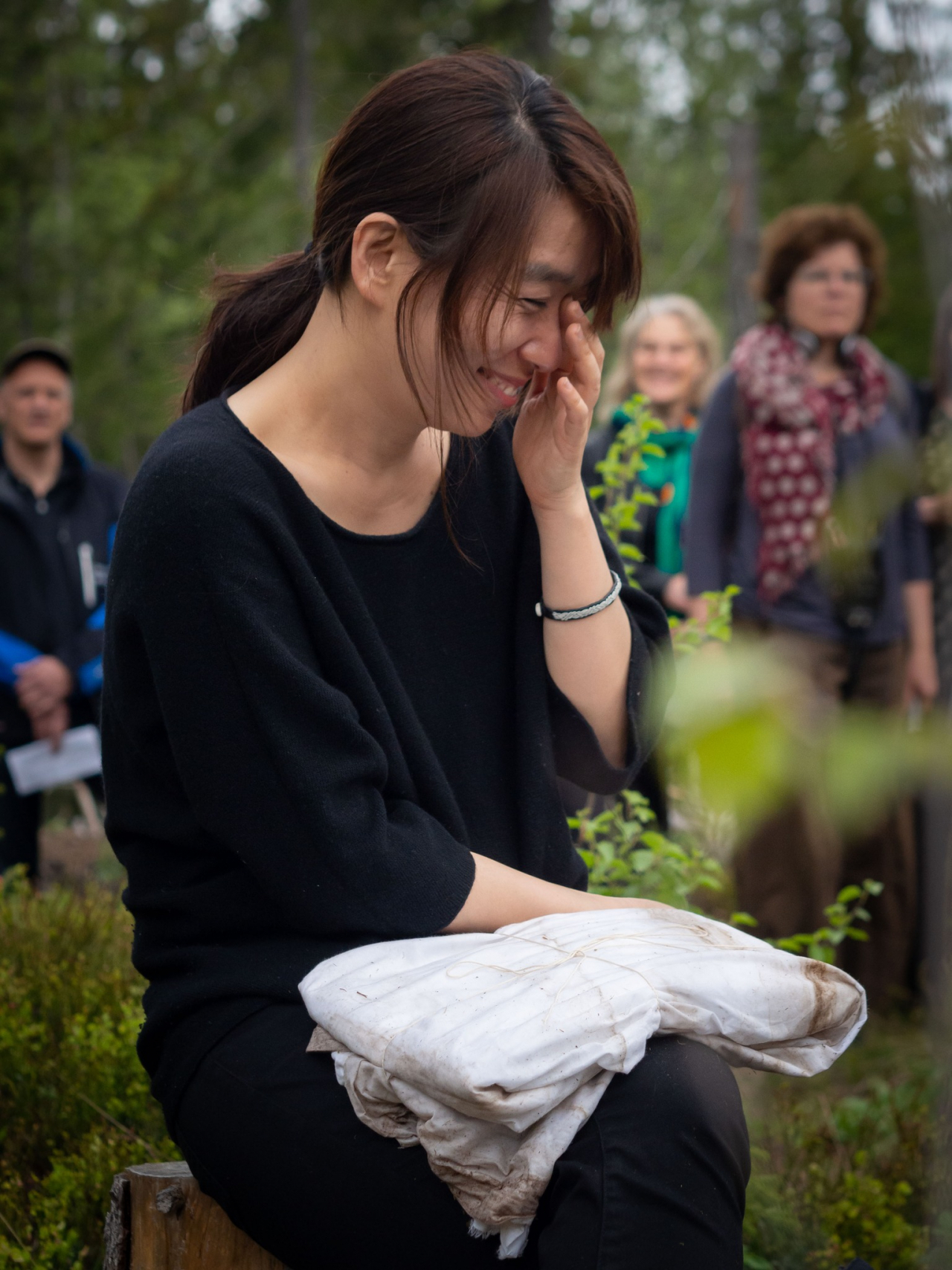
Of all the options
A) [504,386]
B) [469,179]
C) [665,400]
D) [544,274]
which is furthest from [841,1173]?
[665,400]

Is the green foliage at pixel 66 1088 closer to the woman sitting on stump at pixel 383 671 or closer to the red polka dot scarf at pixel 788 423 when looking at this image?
the woman sitting on stump at pixel 383 671

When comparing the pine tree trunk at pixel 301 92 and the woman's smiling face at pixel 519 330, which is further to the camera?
the pine tree trunk at pixel 301 92

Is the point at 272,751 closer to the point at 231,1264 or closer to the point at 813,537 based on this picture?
the point at 231,1264

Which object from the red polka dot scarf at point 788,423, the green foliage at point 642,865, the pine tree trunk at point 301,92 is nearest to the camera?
the red polka dot scarf at point 788,423

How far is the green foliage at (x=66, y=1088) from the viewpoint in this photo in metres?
2.21

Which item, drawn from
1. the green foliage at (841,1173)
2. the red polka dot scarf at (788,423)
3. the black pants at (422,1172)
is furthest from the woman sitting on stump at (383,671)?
the green foliage at (841,1173)

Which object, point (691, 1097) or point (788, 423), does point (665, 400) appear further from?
point (691, 1097)

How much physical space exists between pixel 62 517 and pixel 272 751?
3.79 metres

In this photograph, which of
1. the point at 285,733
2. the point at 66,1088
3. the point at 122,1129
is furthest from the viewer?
the point at 66,1088

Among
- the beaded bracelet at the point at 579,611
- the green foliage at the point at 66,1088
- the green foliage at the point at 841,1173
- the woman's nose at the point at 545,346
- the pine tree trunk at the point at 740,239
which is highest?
the pine tree trunk at the point at 740,239

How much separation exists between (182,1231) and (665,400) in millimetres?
3603

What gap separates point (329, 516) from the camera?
5.74ft

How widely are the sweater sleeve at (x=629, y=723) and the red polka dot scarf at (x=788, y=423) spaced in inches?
8.1

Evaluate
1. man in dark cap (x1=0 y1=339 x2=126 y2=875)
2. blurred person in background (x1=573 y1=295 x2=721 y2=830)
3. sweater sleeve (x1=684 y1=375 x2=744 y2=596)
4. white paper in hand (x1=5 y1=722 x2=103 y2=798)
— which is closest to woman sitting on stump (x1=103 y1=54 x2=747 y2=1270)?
sweater sleeve (x1=684 y1=375 x2=744 y2=596)
